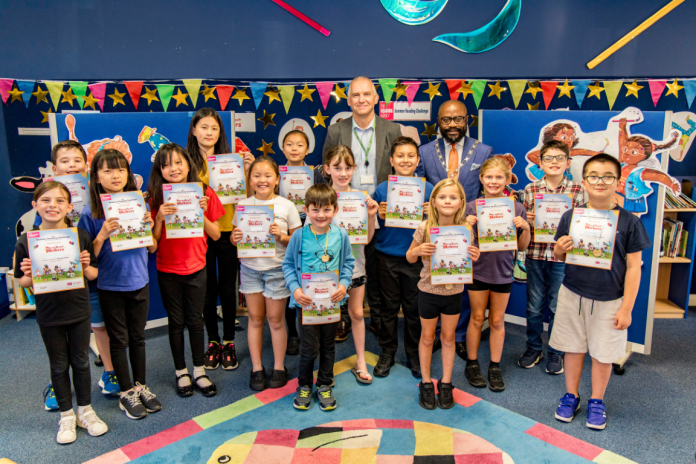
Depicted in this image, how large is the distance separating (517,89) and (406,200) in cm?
209

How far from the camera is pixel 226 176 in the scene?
10.0 ft

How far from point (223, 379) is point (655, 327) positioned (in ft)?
12.3

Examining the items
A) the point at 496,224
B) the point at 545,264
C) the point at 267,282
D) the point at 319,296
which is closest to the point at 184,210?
the point at 267,282

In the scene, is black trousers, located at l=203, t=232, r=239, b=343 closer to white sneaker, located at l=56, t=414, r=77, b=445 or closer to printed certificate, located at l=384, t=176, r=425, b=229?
white sneaker, located at l=56, t=414, r=77, b=445

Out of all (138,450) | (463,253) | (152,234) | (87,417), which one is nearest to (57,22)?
(152,234)

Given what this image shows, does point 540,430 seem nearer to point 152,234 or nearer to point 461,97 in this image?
point 152,234

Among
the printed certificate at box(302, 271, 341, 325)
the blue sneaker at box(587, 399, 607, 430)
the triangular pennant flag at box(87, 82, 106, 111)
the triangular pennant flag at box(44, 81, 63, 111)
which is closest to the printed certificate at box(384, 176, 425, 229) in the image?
the printed certificate at box(302, 271, 341, 325)

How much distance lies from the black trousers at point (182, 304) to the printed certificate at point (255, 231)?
37 centimetres

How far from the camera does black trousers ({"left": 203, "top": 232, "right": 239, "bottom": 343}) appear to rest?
3225 mm

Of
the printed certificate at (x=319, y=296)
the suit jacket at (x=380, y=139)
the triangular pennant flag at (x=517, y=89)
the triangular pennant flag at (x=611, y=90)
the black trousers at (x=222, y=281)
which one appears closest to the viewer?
the printed certificate at (x=319, y=296)

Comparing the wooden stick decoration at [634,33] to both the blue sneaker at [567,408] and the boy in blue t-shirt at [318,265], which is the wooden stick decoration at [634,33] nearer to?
the blue sneaker at [567,408]

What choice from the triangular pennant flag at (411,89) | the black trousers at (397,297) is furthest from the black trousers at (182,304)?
the triangular pennant flag at (411,89)

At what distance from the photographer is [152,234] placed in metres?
2.74

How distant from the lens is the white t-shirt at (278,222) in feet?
9.53
